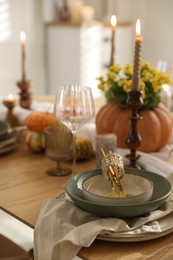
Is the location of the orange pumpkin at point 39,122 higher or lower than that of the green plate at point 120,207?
higher

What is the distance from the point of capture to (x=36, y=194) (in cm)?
112

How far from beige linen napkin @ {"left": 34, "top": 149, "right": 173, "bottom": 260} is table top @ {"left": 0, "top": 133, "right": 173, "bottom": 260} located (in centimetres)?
3

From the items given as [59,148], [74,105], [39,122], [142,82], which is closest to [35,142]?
[39,122]

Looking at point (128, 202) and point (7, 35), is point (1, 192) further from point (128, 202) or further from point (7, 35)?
point (7, 35)

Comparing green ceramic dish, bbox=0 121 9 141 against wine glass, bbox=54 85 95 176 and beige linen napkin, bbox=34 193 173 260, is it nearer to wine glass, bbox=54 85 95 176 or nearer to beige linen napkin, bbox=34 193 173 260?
wine glass, bbox=54 85 95 176

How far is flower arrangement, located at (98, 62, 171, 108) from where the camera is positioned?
1371mm

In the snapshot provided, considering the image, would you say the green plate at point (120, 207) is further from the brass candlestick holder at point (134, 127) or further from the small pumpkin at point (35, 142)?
the small pumpkin at point (35, 142)

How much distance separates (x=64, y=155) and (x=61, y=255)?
0.45m

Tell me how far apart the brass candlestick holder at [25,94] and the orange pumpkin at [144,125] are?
23.4 inches

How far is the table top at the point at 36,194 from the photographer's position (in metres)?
0.84

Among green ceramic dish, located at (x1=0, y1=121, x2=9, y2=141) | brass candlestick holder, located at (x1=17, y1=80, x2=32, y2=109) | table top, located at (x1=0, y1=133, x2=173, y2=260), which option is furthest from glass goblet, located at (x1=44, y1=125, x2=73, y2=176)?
brass candlestick holder, located at (x1=17, y1=80, x2=32, y2=109)

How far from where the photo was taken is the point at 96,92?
436 cm

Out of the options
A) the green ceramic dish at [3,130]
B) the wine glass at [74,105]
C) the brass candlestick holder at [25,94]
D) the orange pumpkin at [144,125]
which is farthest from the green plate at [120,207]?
the brass candlestick holder at [25,94]

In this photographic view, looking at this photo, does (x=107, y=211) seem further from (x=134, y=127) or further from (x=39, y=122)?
(x=39, y=122)
